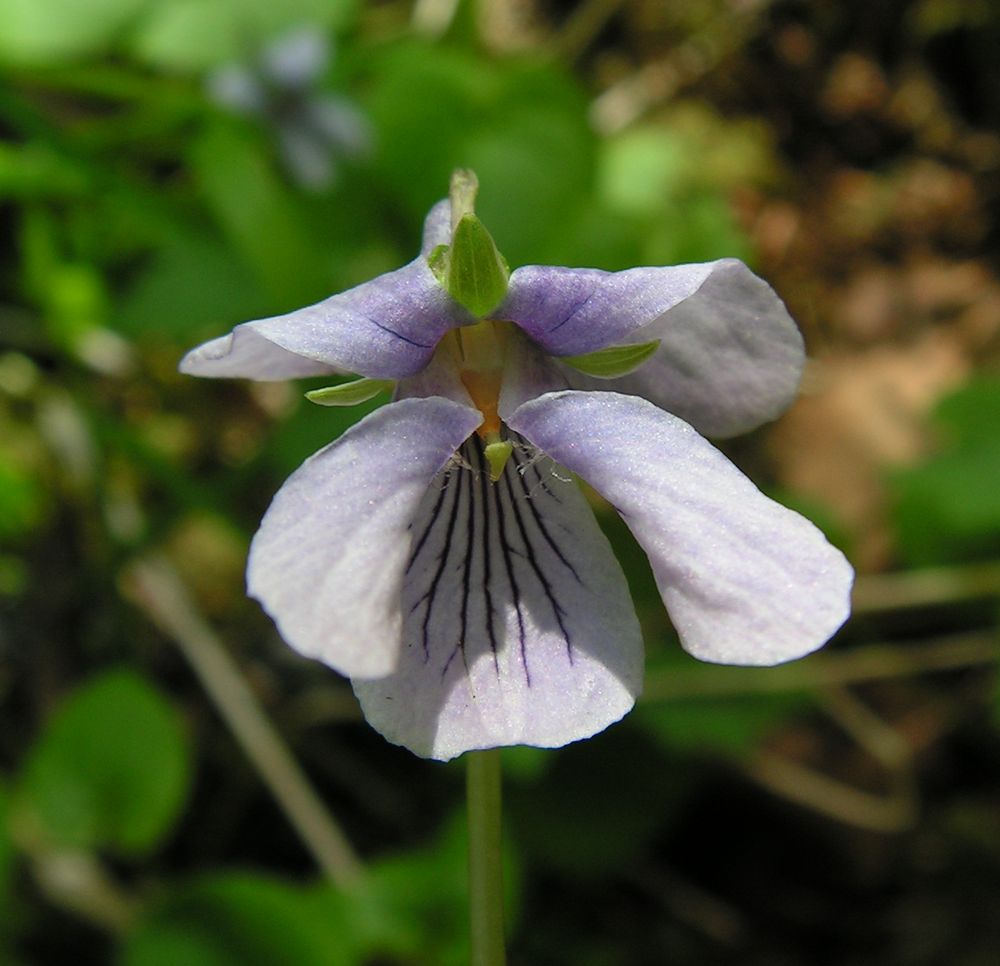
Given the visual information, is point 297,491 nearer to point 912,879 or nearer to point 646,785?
point 646,785

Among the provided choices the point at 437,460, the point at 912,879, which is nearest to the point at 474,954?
the point at 437,460

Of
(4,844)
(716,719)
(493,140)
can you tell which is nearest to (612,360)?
(716,719)

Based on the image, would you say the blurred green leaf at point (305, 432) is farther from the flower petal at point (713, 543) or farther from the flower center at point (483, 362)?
the flower petal at point (713, 543)

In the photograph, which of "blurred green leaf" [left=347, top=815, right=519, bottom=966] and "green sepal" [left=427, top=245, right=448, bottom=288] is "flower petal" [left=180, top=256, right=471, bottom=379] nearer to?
"green sepal" [left=427, top=245, right=448, bottom=288]

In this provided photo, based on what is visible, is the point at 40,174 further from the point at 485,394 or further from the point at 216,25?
the point at 485,394

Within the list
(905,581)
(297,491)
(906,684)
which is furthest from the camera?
(906,684)

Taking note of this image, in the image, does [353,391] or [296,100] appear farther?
[296,100]
